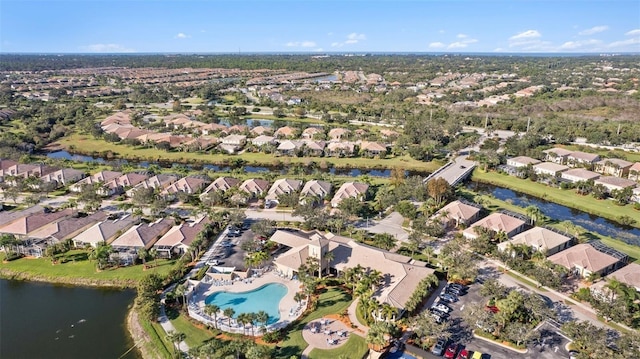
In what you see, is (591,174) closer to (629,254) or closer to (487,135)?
(629,254)

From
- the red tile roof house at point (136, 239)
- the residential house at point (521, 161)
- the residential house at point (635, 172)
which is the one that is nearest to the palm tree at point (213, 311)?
the red tile roof house at point (136, 239)

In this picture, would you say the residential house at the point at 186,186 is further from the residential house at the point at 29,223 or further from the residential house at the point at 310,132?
the residential house at the point at 310,132

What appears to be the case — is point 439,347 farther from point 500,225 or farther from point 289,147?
point 289,147

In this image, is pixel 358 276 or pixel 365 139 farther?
pixel 365 139

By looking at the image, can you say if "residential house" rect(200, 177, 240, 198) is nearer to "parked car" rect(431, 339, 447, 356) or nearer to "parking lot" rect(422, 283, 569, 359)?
"parking lot" rect(422, 283, 569, 359)

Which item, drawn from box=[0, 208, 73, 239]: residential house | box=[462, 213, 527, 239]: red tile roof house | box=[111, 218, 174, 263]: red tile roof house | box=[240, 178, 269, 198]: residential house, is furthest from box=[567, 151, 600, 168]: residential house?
box=[0, 208, 73, 239]: residential house

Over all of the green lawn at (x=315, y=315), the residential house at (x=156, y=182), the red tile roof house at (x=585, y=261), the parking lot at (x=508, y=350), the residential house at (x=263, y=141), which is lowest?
the parking lot at (x=508, y=350)

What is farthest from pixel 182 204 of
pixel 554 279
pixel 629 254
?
pixel 629 254
